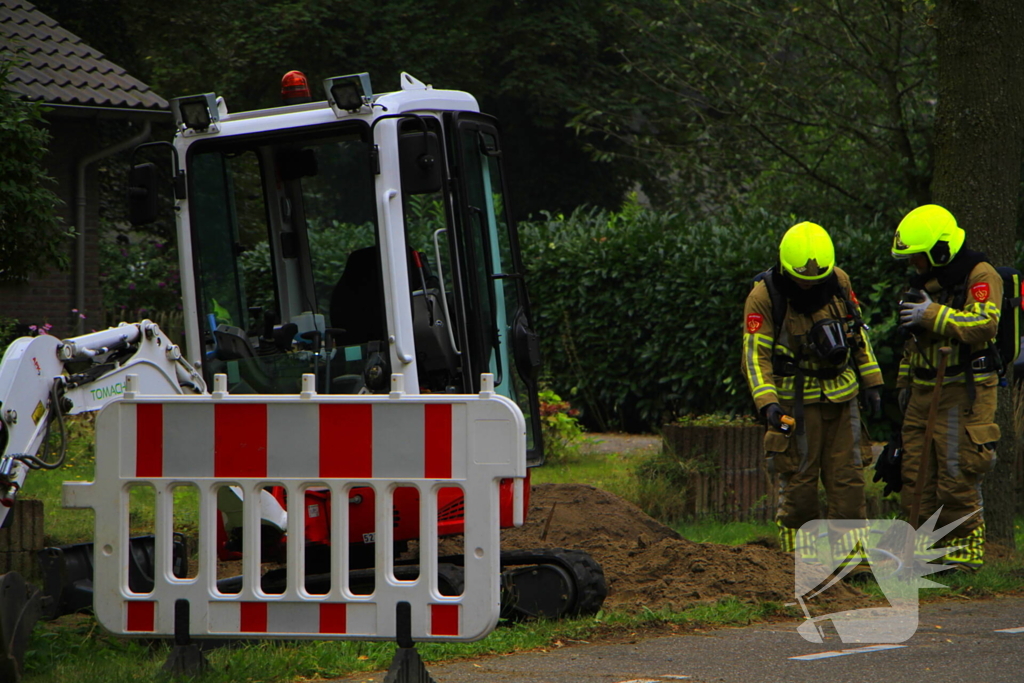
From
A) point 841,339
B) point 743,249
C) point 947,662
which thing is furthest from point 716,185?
point 947,662

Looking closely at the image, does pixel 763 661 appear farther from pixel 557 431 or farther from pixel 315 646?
pixel 557 431

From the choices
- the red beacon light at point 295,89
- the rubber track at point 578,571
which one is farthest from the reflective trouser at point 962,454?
the red beacon light at point 295,89

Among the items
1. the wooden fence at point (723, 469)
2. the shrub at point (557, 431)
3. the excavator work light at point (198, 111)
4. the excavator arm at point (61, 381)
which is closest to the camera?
the excavator arm at point (61, 381)

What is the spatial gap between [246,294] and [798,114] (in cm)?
1108

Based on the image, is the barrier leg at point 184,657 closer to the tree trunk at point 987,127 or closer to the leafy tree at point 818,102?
the tree trunk at point 987,127

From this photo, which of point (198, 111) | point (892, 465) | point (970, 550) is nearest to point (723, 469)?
point (892, 465)

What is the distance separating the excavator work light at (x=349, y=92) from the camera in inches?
223

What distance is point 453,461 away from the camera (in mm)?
4098

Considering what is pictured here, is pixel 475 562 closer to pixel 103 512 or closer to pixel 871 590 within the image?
pixel 103 512

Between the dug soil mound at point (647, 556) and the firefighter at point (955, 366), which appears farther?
the firefighter at point (955, 366)

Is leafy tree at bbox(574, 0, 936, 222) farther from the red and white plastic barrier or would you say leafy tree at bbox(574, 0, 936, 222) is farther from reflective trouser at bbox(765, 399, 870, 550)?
the red and white plastic barrier

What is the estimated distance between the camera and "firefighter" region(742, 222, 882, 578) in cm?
706

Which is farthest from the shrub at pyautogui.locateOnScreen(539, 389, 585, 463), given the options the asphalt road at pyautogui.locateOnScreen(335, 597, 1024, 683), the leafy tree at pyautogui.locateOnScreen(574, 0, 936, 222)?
the asphalt road at pyautogui.locateOnScreen(335, 597, 1024, 683)

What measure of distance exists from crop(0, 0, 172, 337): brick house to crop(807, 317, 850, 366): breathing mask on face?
950 centimetres
